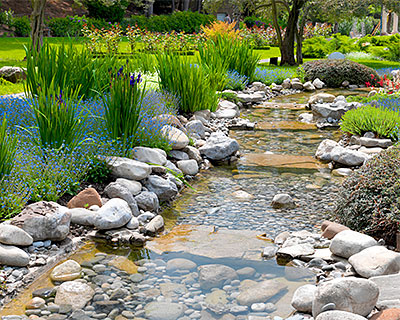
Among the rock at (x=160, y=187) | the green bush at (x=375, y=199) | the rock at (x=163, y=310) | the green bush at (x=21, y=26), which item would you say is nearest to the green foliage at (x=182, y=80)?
the rock at (x=160, y=187)

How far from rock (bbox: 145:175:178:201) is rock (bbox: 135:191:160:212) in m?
0.26

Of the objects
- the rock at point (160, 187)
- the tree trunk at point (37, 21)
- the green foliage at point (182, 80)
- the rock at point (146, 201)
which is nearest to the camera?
the rock at point (146, 201)

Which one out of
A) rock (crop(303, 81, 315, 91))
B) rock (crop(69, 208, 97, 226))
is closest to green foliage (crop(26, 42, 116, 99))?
rock (crop(69, 208, 97, 226))

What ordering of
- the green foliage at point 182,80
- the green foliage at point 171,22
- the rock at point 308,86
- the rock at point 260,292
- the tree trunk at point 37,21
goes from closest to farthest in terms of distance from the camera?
the rock at point 260,292 < the green foliage at point 182,80 < the tree trunk at point 37,21 < the rock at point 308,86 < the green foliage at point 171,22

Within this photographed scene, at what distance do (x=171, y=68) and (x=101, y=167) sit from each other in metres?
3.52

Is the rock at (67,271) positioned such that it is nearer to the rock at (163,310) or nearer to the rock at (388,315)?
the rock at (163,310)

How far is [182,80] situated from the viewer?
28.2 feet

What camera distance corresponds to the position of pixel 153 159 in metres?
6.16

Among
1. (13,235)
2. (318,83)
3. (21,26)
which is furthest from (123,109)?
(21,26)

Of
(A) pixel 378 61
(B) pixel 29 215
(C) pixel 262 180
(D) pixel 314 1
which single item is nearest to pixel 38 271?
(B) pixel 29 215

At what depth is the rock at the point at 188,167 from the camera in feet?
22.2

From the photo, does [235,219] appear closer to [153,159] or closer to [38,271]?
[153,159]

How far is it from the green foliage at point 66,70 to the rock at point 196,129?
5.60 feet

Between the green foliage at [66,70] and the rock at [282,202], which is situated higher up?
the green foliage at [66,70]
